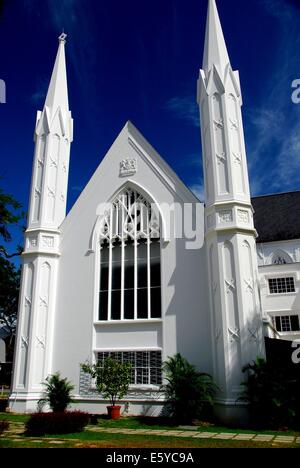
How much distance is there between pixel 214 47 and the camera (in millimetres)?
18359

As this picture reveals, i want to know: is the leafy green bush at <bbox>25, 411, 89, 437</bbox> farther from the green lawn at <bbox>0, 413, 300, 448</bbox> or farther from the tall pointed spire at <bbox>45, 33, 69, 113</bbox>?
the tall pointed spire at <bbox>45, 33, 69, 113</bbox>

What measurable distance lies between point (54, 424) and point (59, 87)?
1756 centimetres

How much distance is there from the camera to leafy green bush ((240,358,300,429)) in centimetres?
1181

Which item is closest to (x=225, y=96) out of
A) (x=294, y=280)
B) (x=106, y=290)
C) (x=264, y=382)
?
(x=106, y=290)

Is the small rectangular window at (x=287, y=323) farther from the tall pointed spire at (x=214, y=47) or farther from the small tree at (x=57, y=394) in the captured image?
the tall pointed spire at (x=214, y=47)

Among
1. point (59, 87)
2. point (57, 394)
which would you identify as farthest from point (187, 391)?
point (59, 87)

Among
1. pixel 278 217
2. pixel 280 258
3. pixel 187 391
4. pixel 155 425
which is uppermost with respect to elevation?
pixel 278 217

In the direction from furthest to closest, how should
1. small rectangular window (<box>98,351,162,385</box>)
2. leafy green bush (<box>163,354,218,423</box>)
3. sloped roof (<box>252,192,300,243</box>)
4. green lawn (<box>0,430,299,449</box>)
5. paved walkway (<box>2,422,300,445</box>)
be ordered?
sloped roof (<box>252,192,300,243</box>), small rectangular window (<box>98,351,162,385</box>), leafy green bush (<box>163,354,218,423</box>), paved walkway (<box>2,422,300,445</box>), green lawn (<box>0,430,299,449</box>)

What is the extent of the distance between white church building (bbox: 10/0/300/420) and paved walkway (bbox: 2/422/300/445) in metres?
2.28

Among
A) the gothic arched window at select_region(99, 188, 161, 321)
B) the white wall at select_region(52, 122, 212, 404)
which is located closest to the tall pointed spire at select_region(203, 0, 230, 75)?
the white wall at select_region(52, 122, 212, 404)

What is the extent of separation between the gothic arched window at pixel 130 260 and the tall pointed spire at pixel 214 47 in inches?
275

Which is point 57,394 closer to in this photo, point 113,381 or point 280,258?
point 113,381

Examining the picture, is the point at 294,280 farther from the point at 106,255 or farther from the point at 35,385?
the point at 35,385
